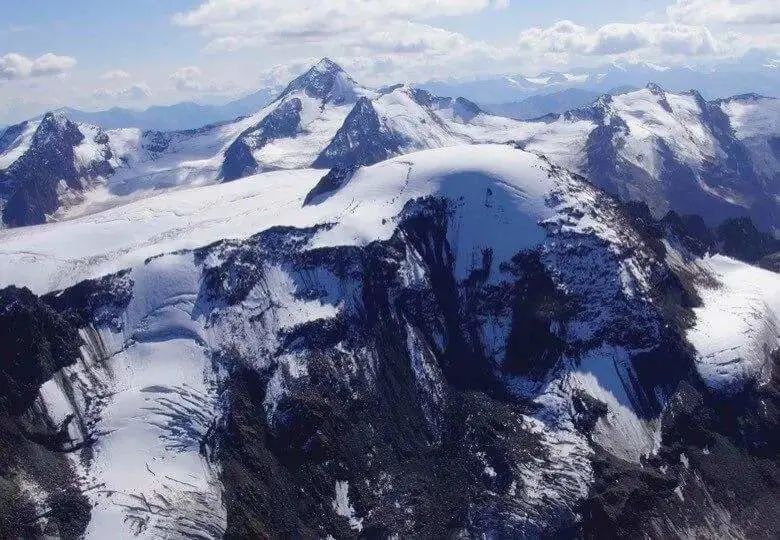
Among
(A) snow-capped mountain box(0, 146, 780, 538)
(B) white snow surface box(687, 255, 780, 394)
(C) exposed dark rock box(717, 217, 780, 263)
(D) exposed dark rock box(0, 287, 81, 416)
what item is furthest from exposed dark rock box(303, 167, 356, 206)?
(C) exposed dark rock box(717, 217, 780, 263)

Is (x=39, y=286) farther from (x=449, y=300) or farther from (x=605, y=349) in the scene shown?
(x=605, y=349)

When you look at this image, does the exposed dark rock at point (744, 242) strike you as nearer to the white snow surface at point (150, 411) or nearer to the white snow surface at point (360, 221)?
the white snow surface at point (360, 221)

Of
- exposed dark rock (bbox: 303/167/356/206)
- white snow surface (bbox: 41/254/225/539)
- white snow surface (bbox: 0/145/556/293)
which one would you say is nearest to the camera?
white snow surface (bbox: 41/254/225/539)

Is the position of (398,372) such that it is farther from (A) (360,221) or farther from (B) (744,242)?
(B) (744,242)

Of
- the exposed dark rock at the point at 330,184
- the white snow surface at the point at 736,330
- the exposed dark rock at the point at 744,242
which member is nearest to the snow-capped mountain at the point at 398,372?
the white snow surface at the point at 736,330

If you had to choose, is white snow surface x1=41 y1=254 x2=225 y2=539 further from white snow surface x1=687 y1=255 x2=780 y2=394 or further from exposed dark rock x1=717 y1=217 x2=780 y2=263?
exposed dark rock x1=717 y1=217 x2=780 y2=263

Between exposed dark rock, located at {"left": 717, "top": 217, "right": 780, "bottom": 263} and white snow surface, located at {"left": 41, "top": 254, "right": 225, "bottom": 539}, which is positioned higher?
white snow surface, located at {"left": 41, "top": 254, "right": 225, "bottom": 539}
